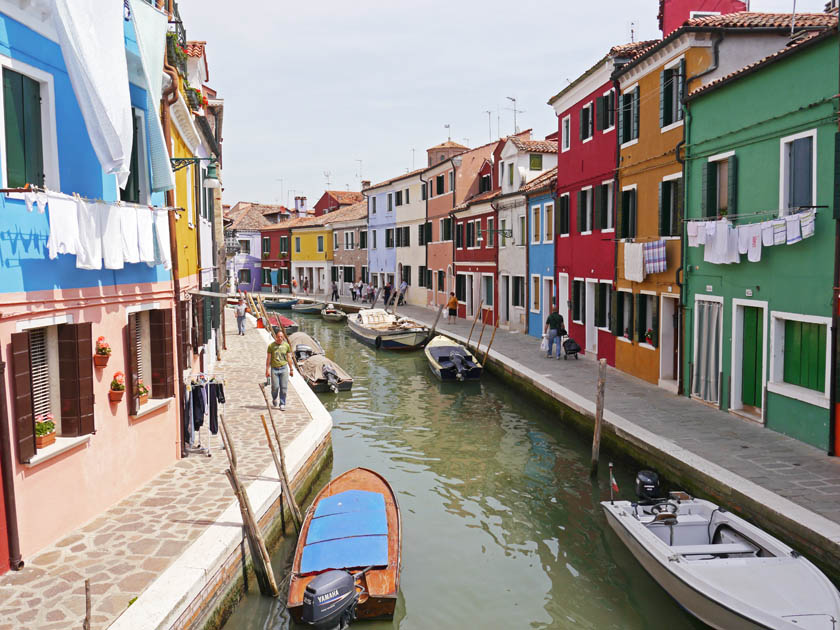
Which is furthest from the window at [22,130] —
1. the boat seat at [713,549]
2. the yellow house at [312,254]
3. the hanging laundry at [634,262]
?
the yellow house at [312,254]

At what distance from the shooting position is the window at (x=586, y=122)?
21.8 meters

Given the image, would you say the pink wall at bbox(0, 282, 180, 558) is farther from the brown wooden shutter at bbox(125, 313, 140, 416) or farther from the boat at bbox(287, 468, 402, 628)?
the boat at bbox(287, 468, 402, 628)

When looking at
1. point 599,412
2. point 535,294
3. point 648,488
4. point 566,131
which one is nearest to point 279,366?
point 599,412

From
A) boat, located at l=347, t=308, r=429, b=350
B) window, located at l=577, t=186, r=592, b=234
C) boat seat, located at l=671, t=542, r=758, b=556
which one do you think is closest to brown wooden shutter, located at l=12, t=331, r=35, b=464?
boat seat, located at l=671, t=542, r=758, b=556

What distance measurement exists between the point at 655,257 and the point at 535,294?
10.8 m

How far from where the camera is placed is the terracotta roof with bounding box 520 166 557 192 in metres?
25.3

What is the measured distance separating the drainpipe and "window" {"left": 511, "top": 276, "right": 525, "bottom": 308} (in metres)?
23.1

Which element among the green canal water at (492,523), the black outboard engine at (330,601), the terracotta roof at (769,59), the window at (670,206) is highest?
the terracotta roof at (769,59)

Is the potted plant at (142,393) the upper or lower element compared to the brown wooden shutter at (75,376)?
lower

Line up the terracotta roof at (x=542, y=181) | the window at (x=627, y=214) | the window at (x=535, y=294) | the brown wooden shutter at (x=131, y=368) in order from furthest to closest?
the window at (x=535, y=294)
the terracotta roof at (x=542, y=181)
the window at (x=627, y=214)
the brown wooden shutter at (x=131, y=368)

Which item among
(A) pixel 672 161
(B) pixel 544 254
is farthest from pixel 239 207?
(A) pixel 672 161

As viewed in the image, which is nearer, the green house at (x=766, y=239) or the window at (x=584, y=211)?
the green house at (x=766, y=239)

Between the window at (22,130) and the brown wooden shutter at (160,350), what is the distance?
3235mm

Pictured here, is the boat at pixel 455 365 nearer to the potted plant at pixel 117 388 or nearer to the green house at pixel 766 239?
the green house at pixel 766 239
